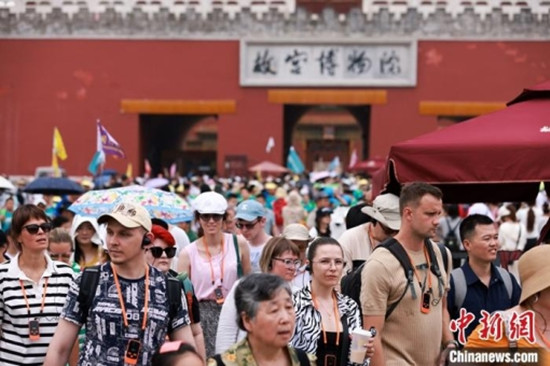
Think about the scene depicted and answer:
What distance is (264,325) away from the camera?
379cm

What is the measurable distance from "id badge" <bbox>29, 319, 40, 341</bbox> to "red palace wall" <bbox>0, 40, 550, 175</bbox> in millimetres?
24904

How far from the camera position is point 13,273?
5.54 metres

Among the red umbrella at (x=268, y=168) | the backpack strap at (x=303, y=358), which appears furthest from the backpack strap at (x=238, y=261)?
the red umbrella at (x=268, y=168)

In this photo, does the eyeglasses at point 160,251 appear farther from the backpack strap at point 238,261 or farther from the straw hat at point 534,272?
the straw hat at point 534,272

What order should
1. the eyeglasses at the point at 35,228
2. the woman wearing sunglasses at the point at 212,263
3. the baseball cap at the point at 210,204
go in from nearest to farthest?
the eyeglasses at the point at 35,228
the woman wearing sunglasses at the point at 212,263
the baseball cap at the point at 210,204

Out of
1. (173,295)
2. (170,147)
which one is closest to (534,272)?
(173,295)

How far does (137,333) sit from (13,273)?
1.28 meters

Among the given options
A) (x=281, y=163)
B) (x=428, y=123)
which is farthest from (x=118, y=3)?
(x=428, y=123)

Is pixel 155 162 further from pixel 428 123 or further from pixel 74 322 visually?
pixel 74 322

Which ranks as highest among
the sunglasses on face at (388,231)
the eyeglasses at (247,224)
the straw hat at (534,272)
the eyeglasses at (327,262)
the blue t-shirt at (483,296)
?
the straw hat at (534,272)

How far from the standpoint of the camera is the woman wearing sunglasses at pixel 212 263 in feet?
23.2

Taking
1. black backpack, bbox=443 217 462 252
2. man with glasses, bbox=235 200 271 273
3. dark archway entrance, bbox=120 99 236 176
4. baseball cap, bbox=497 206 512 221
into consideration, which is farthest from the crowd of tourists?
dark archway entrance, bbox=120 99 236 176

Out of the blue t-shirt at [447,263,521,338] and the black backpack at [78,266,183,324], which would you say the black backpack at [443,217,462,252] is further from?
the black backpack at [78,266,183,324]

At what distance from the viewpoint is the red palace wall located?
30125 millimetres
